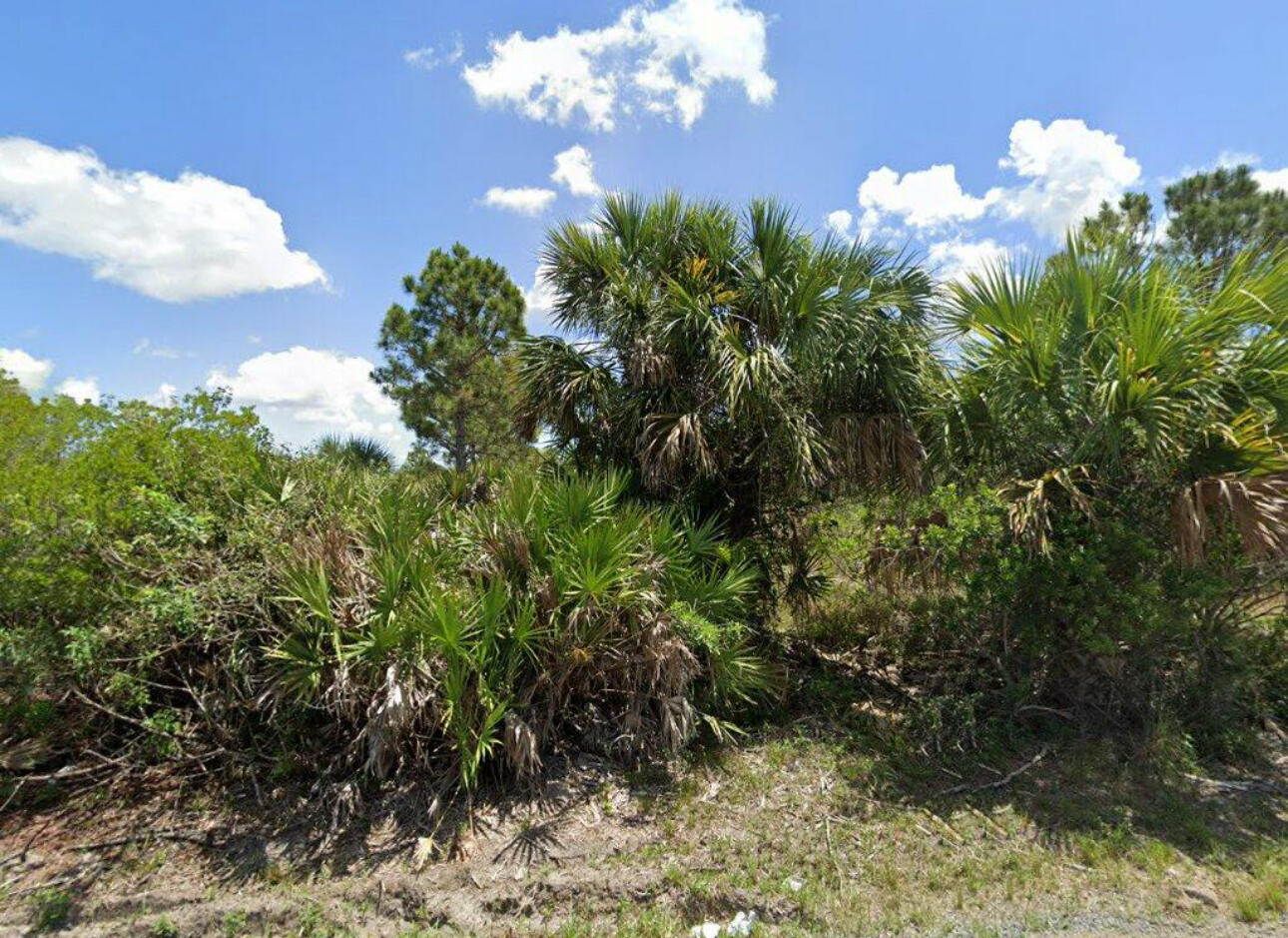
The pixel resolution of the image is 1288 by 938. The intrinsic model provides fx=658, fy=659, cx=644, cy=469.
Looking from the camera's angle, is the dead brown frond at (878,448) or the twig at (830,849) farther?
the dead brown frond at (878,448)

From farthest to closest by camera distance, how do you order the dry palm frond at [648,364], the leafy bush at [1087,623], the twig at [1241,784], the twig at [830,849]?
the dry palm frond at [648,364] < the leafy bush at [1087,623] < the twig at [1241,784] < the twig at [830,849]

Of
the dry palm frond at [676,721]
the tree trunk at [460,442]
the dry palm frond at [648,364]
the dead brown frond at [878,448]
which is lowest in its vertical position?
the dry palm frond at [676,721]

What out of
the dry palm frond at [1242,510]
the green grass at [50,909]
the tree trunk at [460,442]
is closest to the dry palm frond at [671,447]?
the dry palm frond at [1242,510]

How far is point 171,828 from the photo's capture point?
16.0 ft

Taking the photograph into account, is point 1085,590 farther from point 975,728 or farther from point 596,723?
point 596,723

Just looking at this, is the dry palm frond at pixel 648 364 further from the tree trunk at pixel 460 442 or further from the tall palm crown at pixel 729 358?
the tree trunk at pixel 460 442

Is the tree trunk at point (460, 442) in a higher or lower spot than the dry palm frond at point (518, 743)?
higher

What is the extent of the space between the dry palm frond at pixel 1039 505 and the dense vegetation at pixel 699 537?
4 cm

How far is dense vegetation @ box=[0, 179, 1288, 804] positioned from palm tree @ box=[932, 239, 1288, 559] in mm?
27

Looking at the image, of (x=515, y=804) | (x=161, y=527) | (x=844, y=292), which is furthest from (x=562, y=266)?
(x=515, y=804)

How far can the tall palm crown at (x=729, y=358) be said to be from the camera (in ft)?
21.5

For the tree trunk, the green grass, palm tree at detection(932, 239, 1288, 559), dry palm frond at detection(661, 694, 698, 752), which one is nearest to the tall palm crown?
palm tree at detection(932, 239, 1288, 559)

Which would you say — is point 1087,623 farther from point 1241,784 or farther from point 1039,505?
point 1241,784

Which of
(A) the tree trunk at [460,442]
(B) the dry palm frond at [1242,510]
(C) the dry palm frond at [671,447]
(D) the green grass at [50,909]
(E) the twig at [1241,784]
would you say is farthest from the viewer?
(A) the tree trunk at [460,442]
